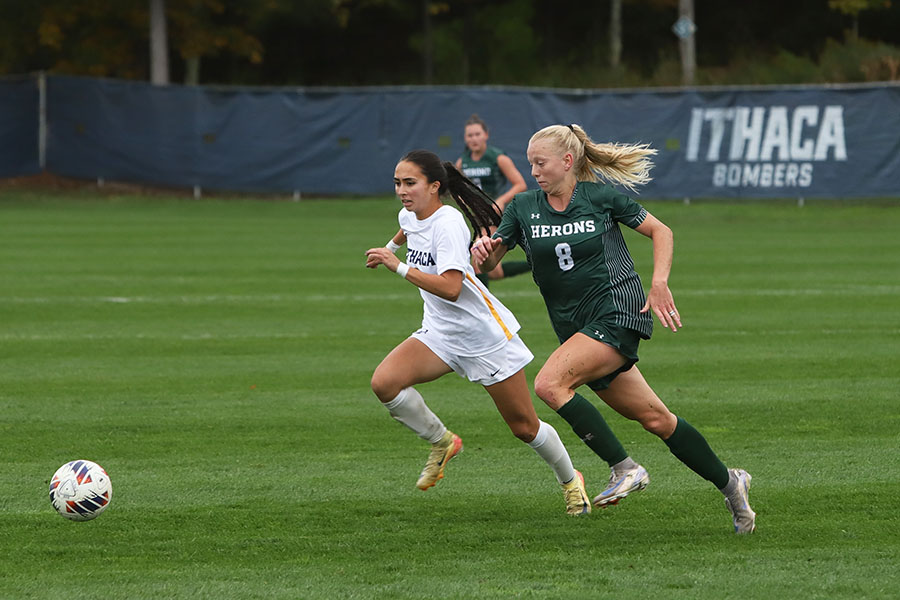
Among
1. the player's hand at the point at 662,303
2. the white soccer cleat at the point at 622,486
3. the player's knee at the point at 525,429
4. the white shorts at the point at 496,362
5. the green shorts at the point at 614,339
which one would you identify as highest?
the player's hand at the point at 662,303

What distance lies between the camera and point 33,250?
2139cm

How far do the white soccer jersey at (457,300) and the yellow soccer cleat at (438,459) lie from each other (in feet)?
2.12

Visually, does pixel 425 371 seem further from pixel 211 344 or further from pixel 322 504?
pixel 211 344

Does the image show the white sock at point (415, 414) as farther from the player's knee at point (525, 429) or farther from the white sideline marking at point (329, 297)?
the white sideline marking at point (329, 297)

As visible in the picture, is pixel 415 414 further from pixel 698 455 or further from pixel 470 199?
pixel 698 455

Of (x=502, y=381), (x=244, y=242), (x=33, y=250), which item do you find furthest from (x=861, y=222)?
(x=502, y=381)

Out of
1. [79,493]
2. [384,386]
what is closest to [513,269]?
[384,386]

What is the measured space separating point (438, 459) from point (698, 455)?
5.29 feet

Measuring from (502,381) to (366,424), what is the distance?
96.9 inches

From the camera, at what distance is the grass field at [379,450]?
5875mm

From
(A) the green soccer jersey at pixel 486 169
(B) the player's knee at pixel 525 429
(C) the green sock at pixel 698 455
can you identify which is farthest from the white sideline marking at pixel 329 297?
(C) the green sock at pixel 698 455

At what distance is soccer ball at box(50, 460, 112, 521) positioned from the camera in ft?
21.5

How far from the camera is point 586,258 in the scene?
22.2 ft

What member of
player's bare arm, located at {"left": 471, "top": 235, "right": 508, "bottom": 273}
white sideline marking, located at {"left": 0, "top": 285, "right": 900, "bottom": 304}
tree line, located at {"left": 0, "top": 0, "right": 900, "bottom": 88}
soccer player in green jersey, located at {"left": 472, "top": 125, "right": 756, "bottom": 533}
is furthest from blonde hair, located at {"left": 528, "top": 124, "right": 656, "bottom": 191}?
tree line, located at {"left": 0, "top": 0, "right": 900, "bottom": 88}
